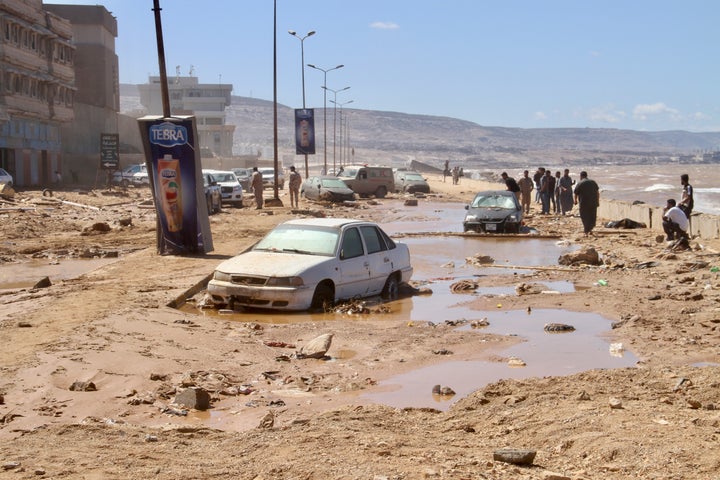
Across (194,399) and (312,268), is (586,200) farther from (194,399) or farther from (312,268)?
(194,399)

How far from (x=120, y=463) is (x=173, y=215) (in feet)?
46.8

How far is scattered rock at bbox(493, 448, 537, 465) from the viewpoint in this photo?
6.16 metres

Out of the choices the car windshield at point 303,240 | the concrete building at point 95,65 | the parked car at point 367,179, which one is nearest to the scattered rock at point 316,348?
the car windshield at point 303,240

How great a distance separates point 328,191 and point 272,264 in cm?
3391

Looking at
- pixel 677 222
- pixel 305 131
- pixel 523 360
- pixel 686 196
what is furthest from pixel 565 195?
pixel 523 360

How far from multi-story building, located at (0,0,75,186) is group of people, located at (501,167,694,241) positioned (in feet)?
110

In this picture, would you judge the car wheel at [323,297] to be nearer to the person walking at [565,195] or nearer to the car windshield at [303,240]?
the car windshield at [303,240]

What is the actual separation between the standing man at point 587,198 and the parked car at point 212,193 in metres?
14.2

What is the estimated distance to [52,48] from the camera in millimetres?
70438

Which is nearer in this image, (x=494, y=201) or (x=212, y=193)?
(x=494, y=201)

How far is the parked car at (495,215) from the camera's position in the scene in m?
28.2

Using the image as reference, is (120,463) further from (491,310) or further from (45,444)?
(491,310)

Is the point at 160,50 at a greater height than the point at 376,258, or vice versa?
the point at 160,50

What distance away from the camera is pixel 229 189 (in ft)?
134
